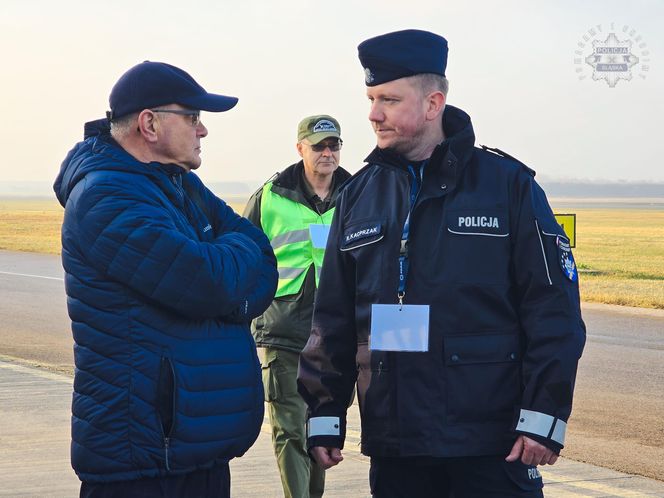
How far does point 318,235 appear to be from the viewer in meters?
5.89

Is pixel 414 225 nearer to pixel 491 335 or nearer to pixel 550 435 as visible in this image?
pixel 491 335

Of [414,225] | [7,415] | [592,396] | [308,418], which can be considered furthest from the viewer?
[592,396]

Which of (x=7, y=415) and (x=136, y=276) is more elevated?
(x=136, y=276)

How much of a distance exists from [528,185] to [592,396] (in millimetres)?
6484

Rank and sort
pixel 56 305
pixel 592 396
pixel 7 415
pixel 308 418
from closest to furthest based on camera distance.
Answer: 1. pixel 308 418
2. pixel 7 415
3. pixel 592 396
4. pixel 56 305

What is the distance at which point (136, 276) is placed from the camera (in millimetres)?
3395

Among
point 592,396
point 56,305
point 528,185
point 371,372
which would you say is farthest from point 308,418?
point 56,305

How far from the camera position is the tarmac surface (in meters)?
6.22

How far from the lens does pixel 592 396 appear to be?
9766mm

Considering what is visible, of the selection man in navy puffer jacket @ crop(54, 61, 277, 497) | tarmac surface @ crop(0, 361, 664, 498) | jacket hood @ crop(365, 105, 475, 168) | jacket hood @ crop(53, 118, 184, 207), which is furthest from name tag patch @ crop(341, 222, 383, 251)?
tarmac surface @ crop(0, 361, 664, 498)

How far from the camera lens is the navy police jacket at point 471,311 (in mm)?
3471

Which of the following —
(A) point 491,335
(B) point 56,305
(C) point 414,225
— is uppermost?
(C) point 414,225

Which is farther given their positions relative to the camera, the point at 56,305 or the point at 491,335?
the point at 56,305

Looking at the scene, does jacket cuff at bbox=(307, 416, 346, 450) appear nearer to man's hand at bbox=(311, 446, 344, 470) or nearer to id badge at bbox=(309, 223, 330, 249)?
man's hand at bbox=(311, 446, 344, 470)
